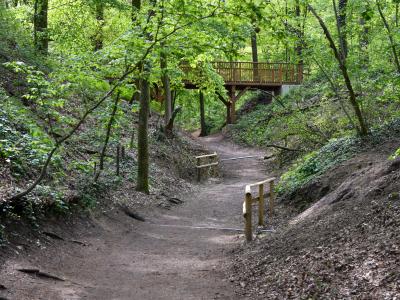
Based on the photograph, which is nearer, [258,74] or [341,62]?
[341,62]

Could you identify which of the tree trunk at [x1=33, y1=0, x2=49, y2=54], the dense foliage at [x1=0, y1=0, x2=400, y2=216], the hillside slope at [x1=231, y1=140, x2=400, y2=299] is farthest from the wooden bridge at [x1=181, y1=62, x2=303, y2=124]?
the hillside slope at [x1=231, y1=140, x2=400, y2=299]

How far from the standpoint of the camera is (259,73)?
1216 inches

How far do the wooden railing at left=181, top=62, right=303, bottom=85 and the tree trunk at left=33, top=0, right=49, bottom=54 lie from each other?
17.0 meters

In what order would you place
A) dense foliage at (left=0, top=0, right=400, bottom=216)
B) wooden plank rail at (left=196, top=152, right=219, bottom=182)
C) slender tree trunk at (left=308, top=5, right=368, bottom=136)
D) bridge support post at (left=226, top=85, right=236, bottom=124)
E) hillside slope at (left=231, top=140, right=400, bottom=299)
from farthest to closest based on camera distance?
bridge support post at (left=226, top=85, right=236, bottom=124) < wooden plank rail at (left=196, top=152, right=219, bottom=182) < slender tree trunk at (left=308, top=5, right=368, bottom=136) < dense foliage at (left=0, top=0, right=400, bottom=216) < hillside slope at (left=231, top=140, right=400, bottom=299)

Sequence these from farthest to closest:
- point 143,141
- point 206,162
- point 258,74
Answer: point 258,74, point 206,162, point 143,141

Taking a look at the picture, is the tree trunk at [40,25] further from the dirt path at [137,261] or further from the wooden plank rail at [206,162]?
the wooden plank rail at [206,162]

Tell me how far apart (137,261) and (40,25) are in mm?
10181

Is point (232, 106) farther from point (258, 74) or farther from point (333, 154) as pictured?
point (333, 154)

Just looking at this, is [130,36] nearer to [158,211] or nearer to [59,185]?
[59,185]

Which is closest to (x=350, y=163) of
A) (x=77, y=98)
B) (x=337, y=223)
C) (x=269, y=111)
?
(x=337, y=223)

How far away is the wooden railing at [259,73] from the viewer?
3058 centimetres

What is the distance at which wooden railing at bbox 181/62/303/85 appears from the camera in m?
30.6

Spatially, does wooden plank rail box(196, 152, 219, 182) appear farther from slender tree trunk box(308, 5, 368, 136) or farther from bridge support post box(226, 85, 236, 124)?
bridge support post box(226, 85, 236, 124)

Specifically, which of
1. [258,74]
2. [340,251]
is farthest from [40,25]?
[258,74]
